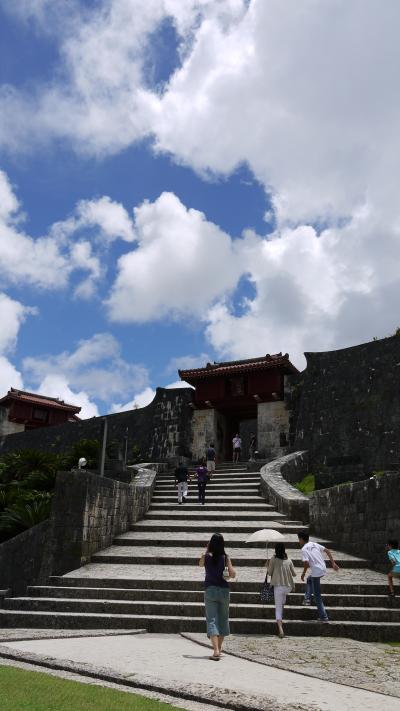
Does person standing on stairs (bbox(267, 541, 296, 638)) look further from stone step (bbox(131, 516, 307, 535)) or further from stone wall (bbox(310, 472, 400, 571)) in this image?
stone step (bbox(131, 516, 307, 535))

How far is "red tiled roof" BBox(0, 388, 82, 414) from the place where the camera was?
125 ft

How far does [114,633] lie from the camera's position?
7141 mm

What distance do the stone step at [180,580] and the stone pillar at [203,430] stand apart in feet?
49.6

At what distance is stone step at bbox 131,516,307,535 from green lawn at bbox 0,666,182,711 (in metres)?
7.94

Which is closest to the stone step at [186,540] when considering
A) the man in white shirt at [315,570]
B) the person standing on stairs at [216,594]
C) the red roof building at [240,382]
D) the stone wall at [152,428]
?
the man in white shirt at [315,570]

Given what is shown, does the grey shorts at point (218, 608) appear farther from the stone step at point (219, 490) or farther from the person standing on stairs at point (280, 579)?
the stone step at point (219, 490)

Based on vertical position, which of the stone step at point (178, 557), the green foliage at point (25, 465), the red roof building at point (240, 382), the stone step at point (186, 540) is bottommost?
the stone step at point (178, 557)

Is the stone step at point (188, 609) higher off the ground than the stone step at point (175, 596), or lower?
lower

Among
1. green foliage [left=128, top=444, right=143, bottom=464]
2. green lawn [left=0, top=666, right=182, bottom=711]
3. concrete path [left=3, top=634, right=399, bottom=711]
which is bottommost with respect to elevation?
concrete path [left=3, top=634, right=399, bottom=711]

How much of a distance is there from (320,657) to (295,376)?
18.1m

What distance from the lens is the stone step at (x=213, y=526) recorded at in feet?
39.5

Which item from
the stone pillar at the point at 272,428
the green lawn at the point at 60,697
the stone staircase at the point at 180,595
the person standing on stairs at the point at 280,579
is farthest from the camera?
the stone pillar at the point at 272,428

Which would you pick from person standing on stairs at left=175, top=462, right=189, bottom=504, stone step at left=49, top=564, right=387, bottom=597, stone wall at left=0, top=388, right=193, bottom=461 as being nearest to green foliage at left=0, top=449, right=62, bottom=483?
person standing on stairs at left=175, top=462, right=189, bottom=504

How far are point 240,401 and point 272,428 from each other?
2.07m
